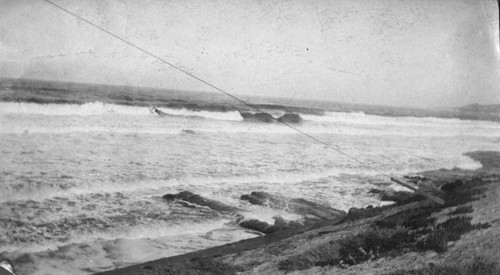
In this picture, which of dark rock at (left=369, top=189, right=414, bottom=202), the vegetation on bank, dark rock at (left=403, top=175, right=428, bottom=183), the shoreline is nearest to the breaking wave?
the shoreline

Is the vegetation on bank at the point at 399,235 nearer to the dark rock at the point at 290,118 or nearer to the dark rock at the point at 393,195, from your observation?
the dark rock at the point at 393,195

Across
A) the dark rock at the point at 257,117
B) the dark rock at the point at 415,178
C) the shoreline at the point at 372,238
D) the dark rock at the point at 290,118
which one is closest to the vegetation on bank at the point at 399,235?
the shoreline at the point at 372,238

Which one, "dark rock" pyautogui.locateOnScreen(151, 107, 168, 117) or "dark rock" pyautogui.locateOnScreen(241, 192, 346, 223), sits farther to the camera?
"dark rock" pyautogui.locateOnScreen(241, 192, 346, 223)

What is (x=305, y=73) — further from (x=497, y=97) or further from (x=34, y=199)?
(x=34, y=199)

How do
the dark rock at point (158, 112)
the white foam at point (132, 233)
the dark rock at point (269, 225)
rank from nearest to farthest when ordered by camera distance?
the white foam at point (132, 233)
the dark rock at point (158, 112)
the dark rock at point (269, 225)

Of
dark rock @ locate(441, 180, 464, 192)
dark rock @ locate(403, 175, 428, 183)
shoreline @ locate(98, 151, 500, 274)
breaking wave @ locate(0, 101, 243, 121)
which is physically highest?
breaking wave @ locate(0, 101, 243, 121)

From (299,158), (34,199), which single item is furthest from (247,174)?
(34,199)

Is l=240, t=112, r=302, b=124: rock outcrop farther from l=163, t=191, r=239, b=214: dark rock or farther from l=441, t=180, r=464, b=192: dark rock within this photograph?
l=441, t=180, r=464, b=192: dark rock

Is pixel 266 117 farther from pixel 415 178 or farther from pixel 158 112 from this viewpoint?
pixel 415 178
